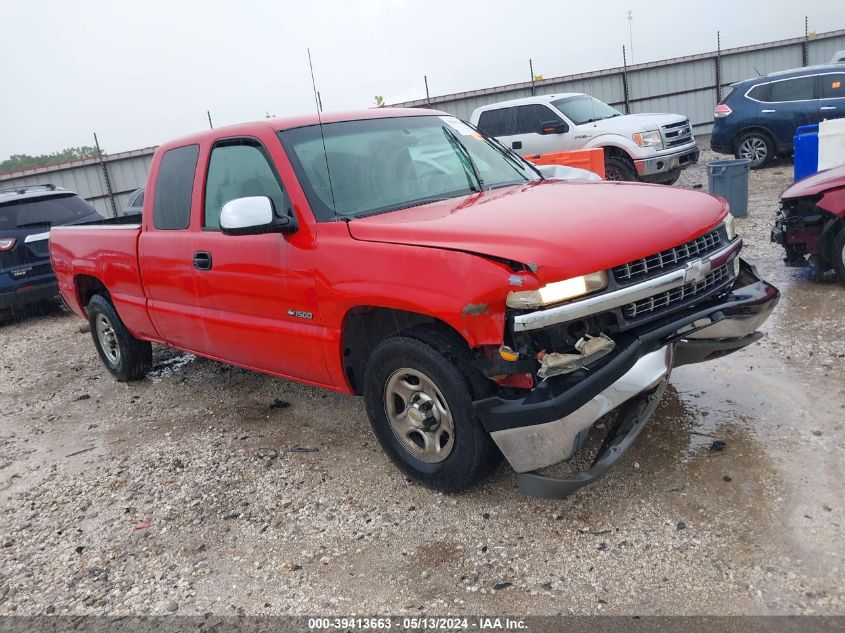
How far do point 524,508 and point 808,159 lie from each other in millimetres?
8141

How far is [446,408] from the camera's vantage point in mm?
3270

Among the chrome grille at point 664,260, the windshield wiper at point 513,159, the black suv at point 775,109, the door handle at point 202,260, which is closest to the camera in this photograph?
the chrome grille at point 664,260

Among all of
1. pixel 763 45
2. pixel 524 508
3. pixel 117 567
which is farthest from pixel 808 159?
pixel 763 45

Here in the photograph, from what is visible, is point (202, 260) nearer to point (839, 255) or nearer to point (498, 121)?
point (839, 255)

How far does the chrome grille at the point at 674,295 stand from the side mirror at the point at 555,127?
9.06 m

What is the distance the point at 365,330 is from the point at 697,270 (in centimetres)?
166

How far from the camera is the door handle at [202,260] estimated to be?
4328mm

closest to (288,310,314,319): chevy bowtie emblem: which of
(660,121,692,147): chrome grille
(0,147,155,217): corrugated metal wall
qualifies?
(660,121,692,147): chrome grille

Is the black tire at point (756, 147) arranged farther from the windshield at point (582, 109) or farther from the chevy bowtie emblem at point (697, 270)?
the chevy bowtie emblem at point (697, 270)

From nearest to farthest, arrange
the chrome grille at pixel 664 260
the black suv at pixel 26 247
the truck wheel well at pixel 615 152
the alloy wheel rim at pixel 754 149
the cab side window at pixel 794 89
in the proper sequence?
the chrome grille at pixel 664 260 < the black suv at pixel 26 247 < the truck wheel well at pixel 615 152 < the cab side window at pixel 794 89 < the alloy wheel rim at pixel 754 149

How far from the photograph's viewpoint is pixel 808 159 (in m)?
9.30

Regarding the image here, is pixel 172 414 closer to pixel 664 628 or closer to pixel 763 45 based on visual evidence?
pixel 664 628

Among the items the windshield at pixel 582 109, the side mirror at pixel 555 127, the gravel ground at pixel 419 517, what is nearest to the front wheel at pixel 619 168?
the side mirror at pixel 555 127

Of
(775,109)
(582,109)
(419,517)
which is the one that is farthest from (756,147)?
(419,517)
